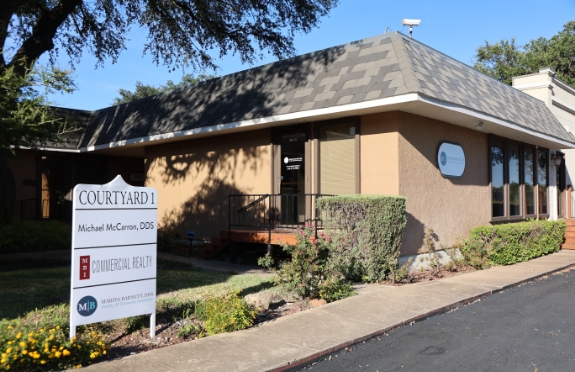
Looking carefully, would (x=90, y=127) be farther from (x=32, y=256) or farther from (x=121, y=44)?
(x=32, y=256)

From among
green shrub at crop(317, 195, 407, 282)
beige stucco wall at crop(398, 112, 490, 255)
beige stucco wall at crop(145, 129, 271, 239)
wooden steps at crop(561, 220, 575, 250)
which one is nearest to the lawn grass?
green shrub at crop(317, 195, 407, 282)

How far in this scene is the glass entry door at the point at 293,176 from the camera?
12.0 meters

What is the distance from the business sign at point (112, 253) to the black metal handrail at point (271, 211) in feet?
17.6

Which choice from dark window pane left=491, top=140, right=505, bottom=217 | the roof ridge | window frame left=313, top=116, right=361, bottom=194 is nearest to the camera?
the roof ridge

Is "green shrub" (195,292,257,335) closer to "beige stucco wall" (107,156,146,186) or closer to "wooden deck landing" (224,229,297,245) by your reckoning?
"wooden deck landing" (224,229,297,245)

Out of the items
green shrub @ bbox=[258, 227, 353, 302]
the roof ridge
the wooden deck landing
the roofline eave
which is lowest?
green shrub @ bbox=[258, 227, 353, 302]

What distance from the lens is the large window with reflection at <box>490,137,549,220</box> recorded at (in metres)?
14.2

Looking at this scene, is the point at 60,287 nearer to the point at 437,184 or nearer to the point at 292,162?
the point at 292,162

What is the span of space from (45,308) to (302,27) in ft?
43.0

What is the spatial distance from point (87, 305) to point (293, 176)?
24.3 ft

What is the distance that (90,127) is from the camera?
18531mm

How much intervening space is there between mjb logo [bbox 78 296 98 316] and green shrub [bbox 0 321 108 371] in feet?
0.83

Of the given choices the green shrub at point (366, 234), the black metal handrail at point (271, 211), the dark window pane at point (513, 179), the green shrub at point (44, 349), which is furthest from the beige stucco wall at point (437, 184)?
the green shrub at point (44, 349)

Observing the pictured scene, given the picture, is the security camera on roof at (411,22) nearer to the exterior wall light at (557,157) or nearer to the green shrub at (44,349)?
the exterior wall light at (557,157)
